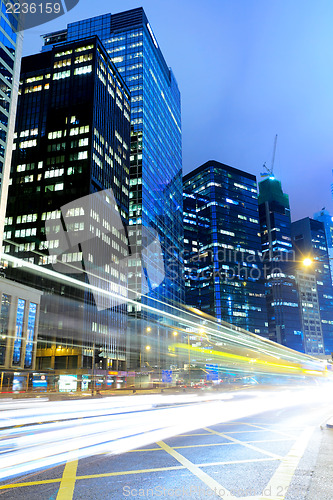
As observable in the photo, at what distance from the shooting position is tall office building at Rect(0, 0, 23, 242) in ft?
218

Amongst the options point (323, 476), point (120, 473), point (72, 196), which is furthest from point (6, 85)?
point (323, 476)

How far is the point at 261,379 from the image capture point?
75438 millimetres

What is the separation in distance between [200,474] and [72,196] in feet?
336

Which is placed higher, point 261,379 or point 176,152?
point 176,152

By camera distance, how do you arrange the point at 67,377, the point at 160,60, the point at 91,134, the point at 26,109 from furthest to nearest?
the point at 160,60
the point at 26,109
the point at 91,134
the point at 67,377

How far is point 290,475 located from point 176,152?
164 metres

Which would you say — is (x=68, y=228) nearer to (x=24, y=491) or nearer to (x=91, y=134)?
(x=91, y=134)

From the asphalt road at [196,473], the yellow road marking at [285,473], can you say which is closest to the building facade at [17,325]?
the asphalt road at [196,473]

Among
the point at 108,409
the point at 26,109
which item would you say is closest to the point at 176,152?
the point at 26,109

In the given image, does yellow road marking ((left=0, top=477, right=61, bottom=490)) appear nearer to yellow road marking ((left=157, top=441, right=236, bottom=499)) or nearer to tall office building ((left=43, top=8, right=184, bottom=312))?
yellow road marking ((left=157, top=441, right=236, bottom=499))

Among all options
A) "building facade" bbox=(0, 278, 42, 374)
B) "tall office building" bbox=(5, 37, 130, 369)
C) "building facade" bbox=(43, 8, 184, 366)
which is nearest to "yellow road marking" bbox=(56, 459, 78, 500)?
"building facade" bbox=(0, 278, 42, 374)

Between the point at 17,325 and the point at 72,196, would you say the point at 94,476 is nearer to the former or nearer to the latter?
the point at 17,325

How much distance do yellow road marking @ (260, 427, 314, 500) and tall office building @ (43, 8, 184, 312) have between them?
109263 mm

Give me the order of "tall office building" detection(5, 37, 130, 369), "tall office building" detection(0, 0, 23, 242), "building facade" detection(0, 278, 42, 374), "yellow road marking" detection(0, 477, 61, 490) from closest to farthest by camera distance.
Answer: "yellow road marking" detection(0, 477, 61, 490)
"building facade" detection(0, 278, 42, 374)
"tall office building" detection(0, 0, 23, 242)
"tall office building" detection(5, 37, 130, 369)
